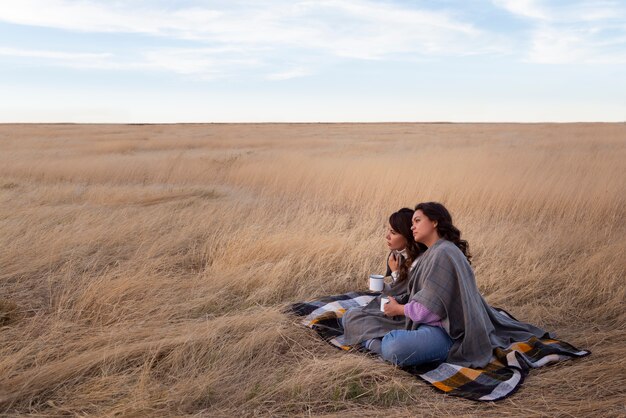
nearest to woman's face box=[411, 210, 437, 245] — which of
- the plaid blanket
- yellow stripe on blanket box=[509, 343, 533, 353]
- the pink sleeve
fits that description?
the pink sleeve

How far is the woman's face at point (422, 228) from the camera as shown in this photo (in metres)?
3.39

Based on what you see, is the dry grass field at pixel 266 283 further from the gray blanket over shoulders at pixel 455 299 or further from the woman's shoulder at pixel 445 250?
the woman's shoulder at pixel 445 250

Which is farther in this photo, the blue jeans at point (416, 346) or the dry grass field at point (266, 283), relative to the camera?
the blue jeans at point (416, 346)

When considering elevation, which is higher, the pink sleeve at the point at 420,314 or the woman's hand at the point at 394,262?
the woman's hand at the point at 394,262

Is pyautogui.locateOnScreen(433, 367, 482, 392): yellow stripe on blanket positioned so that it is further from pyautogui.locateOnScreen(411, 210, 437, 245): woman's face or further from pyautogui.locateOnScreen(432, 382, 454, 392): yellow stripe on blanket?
pyautogui.locateOnScreen(411, 210, 437, 245): woman's face

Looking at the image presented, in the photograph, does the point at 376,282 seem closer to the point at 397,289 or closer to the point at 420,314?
the point at 397,289

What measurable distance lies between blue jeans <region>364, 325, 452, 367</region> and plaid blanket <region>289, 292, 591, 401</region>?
58mm

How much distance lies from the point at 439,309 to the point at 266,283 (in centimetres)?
191

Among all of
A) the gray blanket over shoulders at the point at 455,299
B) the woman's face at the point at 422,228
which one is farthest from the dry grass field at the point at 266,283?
the woman's face at the point at 422,228

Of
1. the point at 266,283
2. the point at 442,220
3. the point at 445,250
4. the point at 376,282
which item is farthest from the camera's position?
the point at 266,283

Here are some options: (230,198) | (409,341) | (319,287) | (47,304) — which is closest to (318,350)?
(409,341)

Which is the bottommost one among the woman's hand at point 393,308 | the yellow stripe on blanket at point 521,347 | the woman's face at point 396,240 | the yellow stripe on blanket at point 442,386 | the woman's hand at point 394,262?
the yellow stripe on blanket at point 442,386

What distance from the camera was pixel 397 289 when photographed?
385cm

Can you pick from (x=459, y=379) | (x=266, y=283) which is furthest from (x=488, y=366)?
(x=266, y=283)
